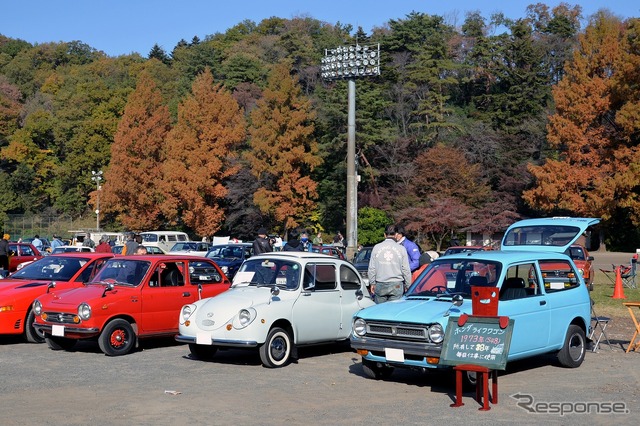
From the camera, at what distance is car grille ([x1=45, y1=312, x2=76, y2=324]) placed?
13.2m

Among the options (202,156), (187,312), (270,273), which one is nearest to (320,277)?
(270,273)

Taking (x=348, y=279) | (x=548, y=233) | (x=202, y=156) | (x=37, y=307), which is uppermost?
(x=202, y=156)

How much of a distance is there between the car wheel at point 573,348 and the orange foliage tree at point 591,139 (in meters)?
38.8

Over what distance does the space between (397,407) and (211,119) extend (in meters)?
52.5

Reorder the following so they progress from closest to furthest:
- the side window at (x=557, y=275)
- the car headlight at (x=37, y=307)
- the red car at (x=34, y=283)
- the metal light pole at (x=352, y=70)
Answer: the side window at (x=557, y=275)
the car headlight at (x=37, y=307)
the red car at (x=34, y=283)
the metal light pole at (x=352, y=70)

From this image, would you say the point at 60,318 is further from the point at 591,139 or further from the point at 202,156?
the point at 202,156

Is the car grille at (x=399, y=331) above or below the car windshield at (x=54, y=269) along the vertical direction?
below

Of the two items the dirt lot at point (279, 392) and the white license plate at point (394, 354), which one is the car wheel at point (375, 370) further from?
the white license plate at point (394, 354)

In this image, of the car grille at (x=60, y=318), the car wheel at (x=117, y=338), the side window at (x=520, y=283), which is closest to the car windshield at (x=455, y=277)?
the side window at (x=520, y=283)

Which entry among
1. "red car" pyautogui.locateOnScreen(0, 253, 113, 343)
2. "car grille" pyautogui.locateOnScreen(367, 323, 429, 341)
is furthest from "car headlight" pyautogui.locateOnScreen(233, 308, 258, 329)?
"red car" pyautogui.locateOnScreen(0, 253, 113, 343)

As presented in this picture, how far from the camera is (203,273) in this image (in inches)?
597

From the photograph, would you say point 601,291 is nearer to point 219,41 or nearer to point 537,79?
point 537,79

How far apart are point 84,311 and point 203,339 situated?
7.53ft

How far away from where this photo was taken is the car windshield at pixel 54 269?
15969 mm
